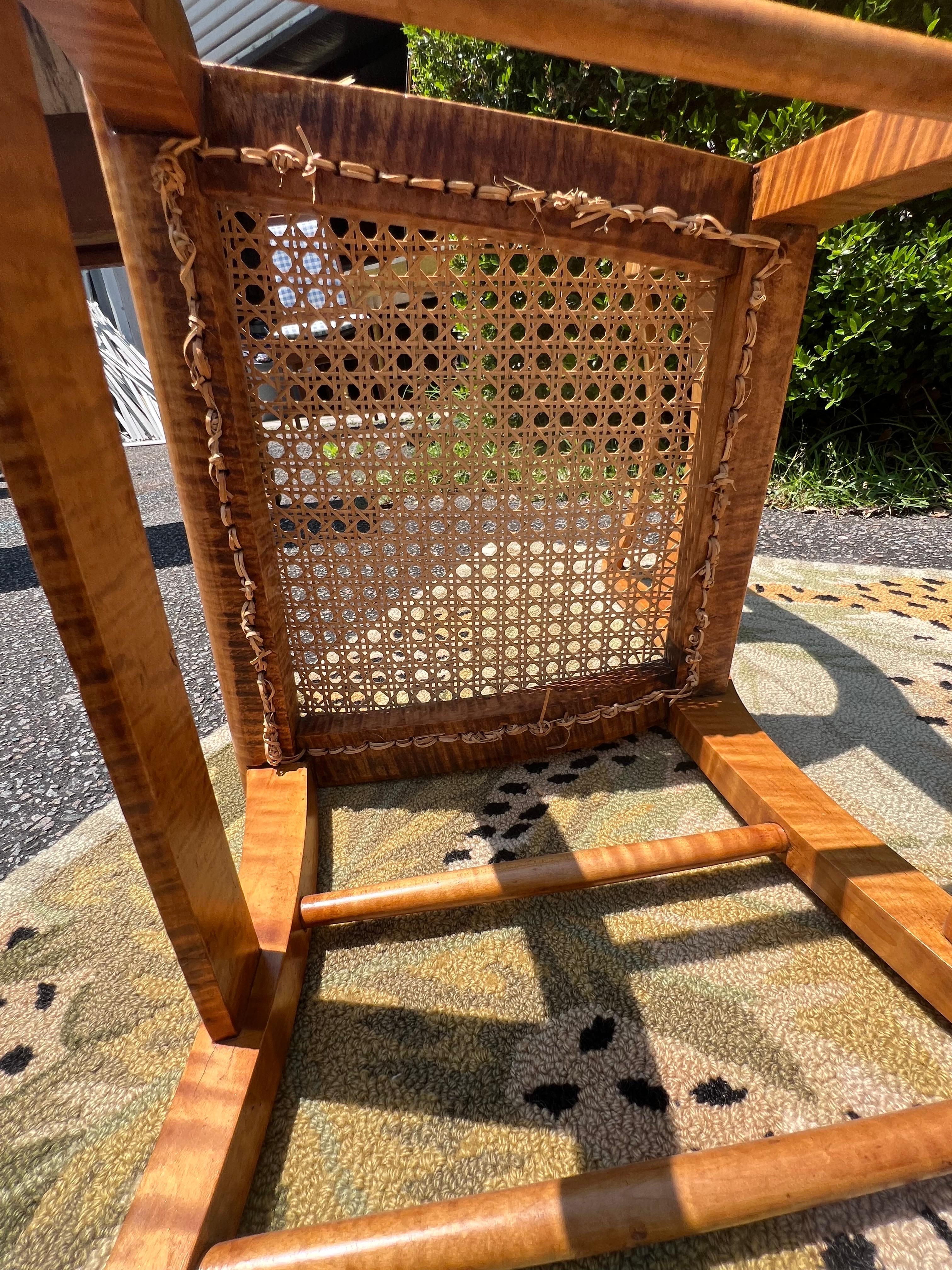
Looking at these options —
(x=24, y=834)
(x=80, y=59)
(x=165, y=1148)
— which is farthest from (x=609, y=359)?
(x=24, y=834)

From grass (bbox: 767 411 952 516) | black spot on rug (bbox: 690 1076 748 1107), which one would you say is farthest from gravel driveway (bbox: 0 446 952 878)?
black spot on rug (bbox: 690 1076 748 1107)

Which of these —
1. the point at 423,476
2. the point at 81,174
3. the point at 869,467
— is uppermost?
the point at 81,174

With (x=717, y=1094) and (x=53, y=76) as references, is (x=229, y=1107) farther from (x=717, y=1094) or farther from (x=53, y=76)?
(x=53, y=76)

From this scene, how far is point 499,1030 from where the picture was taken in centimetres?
54

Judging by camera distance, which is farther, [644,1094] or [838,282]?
[838,282]

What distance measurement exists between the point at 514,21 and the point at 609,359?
41cm

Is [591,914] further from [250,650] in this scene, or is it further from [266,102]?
[266,102]

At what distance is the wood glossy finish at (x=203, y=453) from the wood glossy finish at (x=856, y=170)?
504 mm

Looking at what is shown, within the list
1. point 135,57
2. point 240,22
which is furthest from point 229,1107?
point 240,22

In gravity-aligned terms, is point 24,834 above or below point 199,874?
below

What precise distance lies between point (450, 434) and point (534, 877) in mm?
456

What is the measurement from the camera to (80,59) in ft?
1.32

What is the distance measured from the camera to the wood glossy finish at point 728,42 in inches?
11.6

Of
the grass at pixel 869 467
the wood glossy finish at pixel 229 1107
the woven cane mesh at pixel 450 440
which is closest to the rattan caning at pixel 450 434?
the woven cane mesh at pixel 450 440
